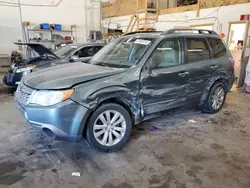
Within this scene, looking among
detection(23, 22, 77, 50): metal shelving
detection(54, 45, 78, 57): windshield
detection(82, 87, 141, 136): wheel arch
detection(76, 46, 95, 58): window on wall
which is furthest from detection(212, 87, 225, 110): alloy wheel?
detection(23, 22, 77, 50): metal shelving

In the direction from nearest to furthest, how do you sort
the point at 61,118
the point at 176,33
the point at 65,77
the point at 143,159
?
the point at 61,118, the point at 65,77, the point at 143,159, the point at 176,33

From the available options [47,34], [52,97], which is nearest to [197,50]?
[52,97]

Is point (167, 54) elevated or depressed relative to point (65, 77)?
elevated

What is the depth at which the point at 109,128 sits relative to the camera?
102 inches

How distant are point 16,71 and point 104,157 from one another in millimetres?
3985

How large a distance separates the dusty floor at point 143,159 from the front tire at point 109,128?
14 cm

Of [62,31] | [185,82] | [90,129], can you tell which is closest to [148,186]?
[90,129]

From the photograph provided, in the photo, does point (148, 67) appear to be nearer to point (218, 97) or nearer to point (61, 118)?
point (61, 118)

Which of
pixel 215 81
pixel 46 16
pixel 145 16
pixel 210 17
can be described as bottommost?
pixel 215 81

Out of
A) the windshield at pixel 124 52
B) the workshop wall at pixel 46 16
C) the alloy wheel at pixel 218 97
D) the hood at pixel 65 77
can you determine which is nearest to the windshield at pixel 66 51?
the windshield at pixel 124 52

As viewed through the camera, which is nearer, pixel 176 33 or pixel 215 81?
pixel 176 33

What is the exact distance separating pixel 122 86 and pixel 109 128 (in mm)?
553

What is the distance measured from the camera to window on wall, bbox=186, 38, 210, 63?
130 inches

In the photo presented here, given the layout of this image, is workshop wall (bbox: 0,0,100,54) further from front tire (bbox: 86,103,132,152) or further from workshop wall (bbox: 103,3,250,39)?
front tire (bbox: 86,103,132,152)
